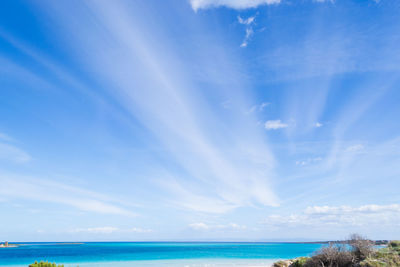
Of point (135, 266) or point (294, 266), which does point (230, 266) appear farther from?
point (294, 266)

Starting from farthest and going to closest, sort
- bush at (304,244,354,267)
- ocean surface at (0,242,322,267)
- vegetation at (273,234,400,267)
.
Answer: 1. ocean surface at (0,242,322,267)
2. bush at (304,244,354,267)
3. vegetation at (273,234,400,267)

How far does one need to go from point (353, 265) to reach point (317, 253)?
2110 mm

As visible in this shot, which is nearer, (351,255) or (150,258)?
(351,255)

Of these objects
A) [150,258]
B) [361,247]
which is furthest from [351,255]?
[150,258]

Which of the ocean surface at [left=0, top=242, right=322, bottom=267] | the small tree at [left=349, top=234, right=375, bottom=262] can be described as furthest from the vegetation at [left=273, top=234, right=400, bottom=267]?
the ocean surface at [left=0, top=242, right=322, bottom=267]

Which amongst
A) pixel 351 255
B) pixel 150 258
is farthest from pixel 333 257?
pixel 150 258

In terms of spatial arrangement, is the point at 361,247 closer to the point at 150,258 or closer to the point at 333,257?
the point at 333,257

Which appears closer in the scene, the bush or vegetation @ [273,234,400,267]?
vegetation @ [273,234,400,267]

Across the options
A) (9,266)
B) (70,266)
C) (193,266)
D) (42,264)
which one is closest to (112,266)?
(70,266)

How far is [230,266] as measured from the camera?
3188 cm

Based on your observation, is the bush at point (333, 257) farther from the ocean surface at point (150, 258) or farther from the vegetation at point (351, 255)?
the ocean surface at point (150, 258)

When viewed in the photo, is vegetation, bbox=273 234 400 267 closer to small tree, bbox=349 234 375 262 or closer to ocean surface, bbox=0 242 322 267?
small tree, bbox=349 234 375 262

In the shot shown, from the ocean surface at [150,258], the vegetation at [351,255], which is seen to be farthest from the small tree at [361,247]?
the ocean surface at [150,258]

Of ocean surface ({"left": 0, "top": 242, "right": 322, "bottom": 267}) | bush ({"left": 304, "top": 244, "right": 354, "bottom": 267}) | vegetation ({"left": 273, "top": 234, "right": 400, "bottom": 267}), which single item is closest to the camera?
vegetation ({"left": 273, "top": 234, "right": 400, "bottom": 267})
